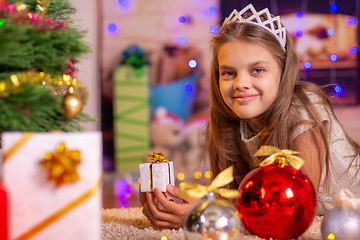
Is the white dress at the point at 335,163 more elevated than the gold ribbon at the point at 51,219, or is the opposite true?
the gold ribbon at the point at 51,219

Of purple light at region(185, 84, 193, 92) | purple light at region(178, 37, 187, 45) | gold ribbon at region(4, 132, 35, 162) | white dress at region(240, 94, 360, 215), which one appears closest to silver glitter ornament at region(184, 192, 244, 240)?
gold ribbon at region(4, 132, 35, 162)

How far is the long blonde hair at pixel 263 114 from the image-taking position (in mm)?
1391

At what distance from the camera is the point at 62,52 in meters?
0.84

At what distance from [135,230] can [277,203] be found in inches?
16.9

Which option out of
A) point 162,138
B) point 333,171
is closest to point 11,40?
point 333,171

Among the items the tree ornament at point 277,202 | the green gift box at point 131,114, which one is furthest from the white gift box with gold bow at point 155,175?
the green gift box at point 131,114

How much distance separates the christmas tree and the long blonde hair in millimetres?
706

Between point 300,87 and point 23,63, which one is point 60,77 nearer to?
point 23,63

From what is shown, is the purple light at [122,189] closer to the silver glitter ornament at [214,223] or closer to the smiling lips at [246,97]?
the smiling lips at [246,97]

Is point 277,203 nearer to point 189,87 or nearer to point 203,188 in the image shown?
point 203,188

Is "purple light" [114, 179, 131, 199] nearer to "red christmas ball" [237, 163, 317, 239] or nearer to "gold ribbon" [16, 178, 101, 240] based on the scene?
"red christmas ball" [237, 163, 317, 239]

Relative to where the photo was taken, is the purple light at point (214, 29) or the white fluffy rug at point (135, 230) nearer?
the white fluffy rug at point (135, 230)

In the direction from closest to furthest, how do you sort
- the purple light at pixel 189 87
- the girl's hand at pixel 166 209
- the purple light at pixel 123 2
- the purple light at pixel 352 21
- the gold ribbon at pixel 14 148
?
the gold ribbon at pixel 14 148, the girl's hand at pixel 166 209, the purple light at pixel 352 21, the purple light at pixel 189 87, the purple light at pixel 123 2

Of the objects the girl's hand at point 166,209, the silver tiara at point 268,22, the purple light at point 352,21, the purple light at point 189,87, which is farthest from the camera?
the purple light at point 189,87
